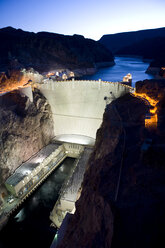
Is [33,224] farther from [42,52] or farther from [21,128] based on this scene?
[42,52]

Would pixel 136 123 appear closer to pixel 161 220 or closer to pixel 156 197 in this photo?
pixel 156 197

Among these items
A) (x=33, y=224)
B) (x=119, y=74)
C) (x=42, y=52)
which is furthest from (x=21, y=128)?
(x=42, y=52)

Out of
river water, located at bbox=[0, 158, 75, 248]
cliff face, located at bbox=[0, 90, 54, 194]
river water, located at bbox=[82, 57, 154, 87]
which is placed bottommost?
river water, located at bbox=[0, 158, 75, 248]

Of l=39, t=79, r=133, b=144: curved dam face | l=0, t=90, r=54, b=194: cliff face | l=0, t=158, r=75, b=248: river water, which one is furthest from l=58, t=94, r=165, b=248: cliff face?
l=39, t=79, r=133, b=144: curved dam face

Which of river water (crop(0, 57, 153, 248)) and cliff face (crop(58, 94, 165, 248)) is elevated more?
cliff face (crop(58, 94, 165, 248))

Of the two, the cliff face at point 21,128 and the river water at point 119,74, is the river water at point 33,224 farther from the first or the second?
the river water at point 119,74

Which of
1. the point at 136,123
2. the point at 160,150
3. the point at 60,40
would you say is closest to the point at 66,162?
the point at 136,123

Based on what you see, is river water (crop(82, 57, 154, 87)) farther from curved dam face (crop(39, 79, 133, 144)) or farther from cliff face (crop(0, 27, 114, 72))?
curved dam face (crop(39, 79, 133, 144))
